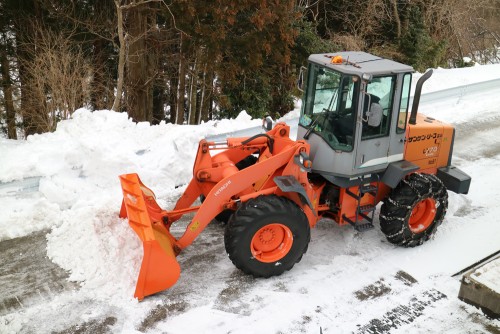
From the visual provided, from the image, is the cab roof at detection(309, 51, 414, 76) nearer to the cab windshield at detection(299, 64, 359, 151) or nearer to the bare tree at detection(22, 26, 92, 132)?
the cab windshield at detection(299, 64, 359, 151)

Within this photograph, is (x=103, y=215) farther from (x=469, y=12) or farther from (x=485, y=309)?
(x=469, y=12)

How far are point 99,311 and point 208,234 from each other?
1901 millimetres

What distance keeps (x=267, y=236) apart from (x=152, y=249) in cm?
135

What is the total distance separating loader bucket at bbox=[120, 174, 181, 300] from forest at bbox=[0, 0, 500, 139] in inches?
275

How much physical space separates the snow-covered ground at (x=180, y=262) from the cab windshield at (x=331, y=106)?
1.51 metres

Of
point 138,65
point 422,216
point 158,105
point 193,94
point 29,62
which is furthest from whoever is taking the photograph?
point 158,105

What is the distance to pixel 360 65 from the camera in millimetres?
5934

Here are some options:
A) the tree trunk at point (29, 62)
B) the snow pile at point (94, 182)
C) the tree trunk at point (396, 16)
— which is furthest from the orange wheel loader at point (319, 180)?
the tree trunk at point (396, 16)

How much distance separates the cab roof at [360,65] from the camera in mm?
5738

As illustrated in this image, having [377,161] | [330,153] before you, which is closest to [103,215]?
[330,153]

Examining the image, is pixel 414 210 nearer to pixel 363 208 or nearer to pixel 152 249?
pixel 363 208

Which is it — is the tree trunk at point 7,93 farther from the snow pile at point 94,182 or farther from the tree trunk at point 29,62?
the snow pile at point 94,182

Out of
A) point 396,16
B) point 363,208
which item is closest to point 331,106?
point 363,208

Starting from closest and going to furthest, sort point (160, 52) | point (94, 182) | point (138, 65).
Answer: point (94, 182), point (138, 65), point (160, 52)
